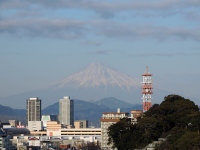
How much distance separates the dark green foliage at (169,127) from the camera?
109 m

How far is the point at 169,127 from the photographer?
132 m

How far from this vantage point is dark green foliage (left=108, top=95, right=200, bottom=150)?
10938 cm

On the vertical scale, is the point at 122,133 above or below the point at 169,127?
below

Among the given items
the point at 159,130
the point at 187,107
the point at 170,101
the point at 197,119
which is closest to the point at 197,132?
the point at 197,119

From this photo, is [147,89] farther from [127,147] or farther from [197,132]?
[197,132]

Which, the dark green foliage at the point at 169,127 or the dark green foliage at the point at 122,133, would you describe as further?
the dark green foliage at the point at 122,133

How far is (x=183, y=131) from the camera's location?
387ft

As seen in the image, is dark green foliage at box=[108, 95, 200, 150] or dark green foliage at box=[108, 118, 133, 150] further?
dark green foliage at box=[108, 118, 133, 150]

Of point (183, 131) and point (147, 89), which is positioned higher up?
point (147, 89)

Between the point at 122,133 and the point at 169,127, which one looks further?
the point at 122,133

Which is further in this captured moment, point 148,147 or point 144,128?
point 144,128

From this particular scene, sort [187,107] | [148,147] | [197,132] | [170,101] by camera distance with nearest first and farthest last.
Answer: [197,132]
[148,147]
[187,107]
[170,101]

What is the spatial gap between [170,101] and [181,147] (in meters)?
47.7

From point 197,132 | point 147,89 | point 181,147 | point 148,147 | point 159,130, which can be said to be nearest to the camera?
point 181,147
